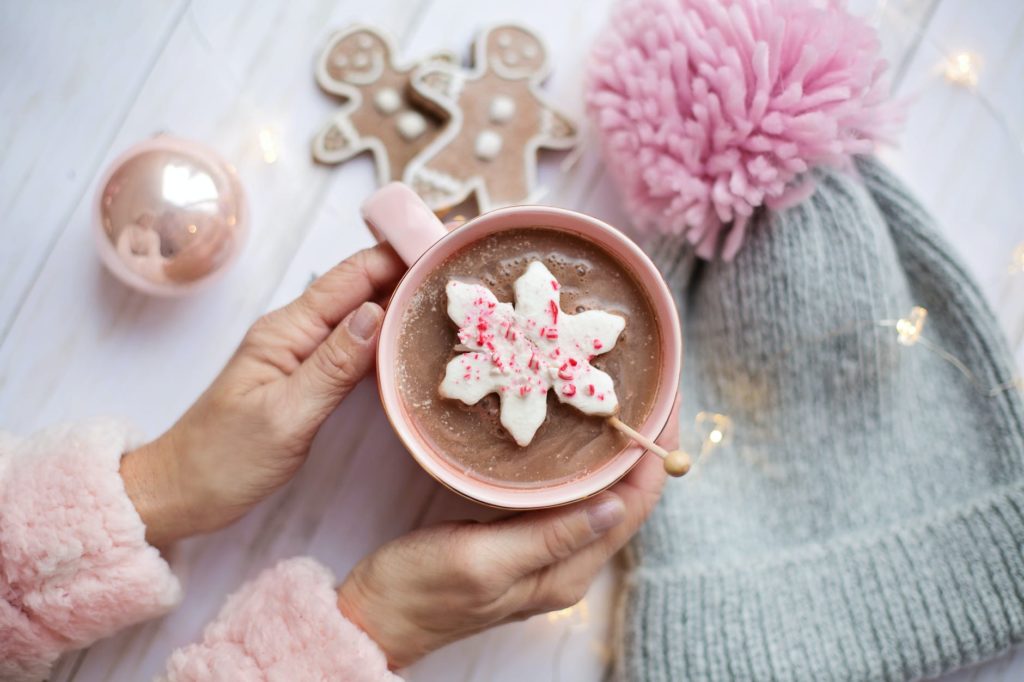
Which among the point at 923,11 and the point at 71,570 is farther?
the point at 923,11

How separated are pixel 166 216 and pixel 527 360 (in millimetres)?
472

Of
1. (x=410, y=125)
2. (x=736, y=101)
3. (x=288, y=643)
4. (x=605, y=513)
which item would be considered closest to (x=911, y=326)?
(x=736, y=101)

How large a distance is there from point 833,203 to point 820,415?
271mm

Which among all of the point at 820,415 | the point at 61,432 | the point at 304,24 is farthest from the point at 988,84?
the point at 61,432

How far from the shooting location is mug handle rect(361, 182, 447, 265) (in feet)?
2.58

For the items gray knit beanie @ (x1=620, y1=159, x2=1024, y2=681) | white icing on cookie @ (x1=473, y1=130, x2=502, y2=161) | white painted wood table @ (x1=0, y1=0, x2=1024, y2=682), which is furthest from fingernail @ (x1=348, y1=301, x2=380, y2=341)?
gray knit beanie @ (x1=620, y1=159, x2=1024, y2=681)

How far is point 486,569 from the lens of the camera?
0.82m

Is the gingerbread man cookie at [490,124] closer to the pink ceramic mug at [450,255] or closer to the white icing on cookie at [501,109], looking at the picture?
the white icing on cookie at [501,109]

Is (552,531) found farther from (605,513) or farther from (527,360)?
(527,360)

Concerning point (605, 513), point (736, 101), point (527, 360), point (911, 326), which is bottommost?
point (605, 513)

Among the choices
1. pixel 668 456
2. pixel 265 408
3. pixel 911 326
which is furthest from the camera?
pixel 911 326

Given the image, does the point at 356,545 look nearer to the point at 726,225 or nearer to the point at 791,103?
the point at 726,225

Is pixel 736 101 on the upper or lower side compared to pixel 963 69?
lower

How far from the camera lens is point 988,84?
1087mm
